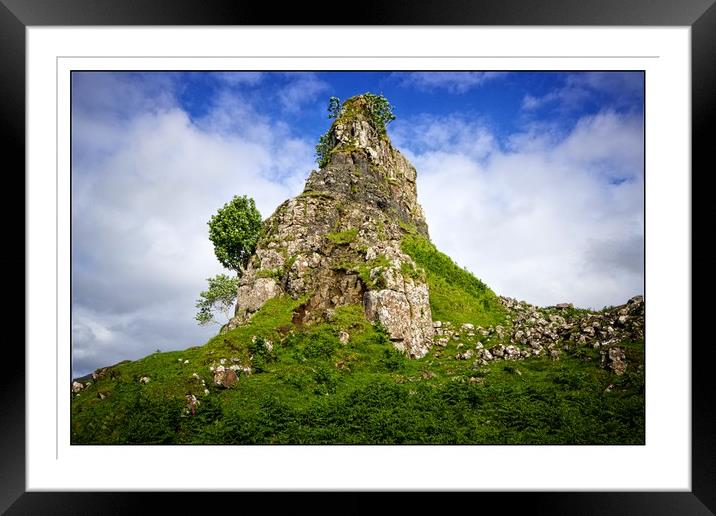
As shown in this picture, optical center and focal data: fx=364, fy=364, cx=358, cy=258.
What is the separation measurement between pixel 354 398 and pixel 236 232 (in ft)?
24.9

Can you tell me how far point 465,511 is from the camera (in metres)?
3.60

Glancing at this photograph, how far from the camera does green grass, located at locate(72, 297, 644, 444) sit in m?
5.31

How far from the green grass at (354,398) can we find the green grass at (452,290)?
7.34ft

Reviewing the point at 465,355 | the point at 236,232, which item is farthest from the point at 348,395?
the point at 236,232

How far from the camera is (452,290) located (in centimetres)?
1155

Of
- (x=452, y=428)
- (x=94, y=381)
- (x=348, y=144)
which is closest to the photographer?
(x=452, y=428)

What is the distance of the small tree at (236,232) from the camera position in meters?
11.9

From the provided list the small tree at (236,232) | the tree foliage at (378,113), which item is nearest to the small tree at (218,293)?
the small tree at (236,232)

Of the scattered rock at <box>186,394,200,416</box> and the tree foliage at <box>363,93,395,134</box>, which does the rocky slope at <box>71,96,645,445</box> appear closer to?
the scattered rock at <box>186,394,200,416</box>

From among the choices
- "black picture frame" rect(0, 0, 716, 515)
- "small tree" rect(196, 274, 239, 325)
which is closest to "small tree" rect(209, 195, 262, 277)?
"small tree" rect(196, 274, 239, 325)

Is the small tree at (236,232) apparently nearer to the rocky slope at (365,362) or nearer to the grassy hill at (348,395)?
the rocky slope at (365,362)
